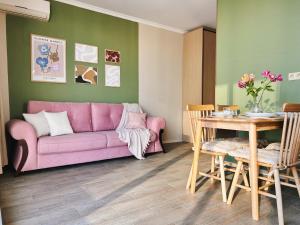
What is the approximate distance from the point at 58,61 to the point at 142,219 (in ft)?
9.83

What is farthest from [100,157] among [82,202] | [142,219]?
[142,219]

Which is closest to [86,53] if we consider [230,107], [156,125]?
[156,125]

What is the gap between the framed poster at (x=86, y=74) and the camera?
3834mm

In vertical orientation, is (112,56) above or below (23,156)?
above

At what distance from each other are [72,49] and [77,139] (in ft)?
5.60

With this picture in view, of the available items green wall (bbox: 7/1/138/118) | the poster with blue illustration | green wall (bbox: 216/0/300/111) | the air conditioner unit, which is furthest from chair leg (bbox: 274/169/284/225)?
the air conditioner unit

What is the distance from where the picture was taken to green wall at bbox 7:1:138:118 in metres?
3.29

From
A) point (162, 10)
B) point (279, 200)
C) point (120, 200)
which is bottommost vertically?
point (120, 200)

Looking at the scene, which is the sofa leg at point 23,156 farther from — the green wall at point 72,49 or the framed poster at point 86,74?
the framed poster at point 86,74

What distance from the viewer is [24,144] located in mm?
2652

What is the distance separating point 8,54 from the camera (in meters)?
3.21

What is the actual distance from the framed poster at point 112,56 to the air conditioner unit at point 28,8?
1.16 m

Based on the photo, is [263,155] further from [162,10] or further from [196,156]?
[162,10]

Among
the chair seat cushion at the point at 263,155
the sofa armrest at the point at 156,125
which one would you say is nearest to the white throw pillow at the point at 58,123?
the sofa armrest at the point at 156,125
